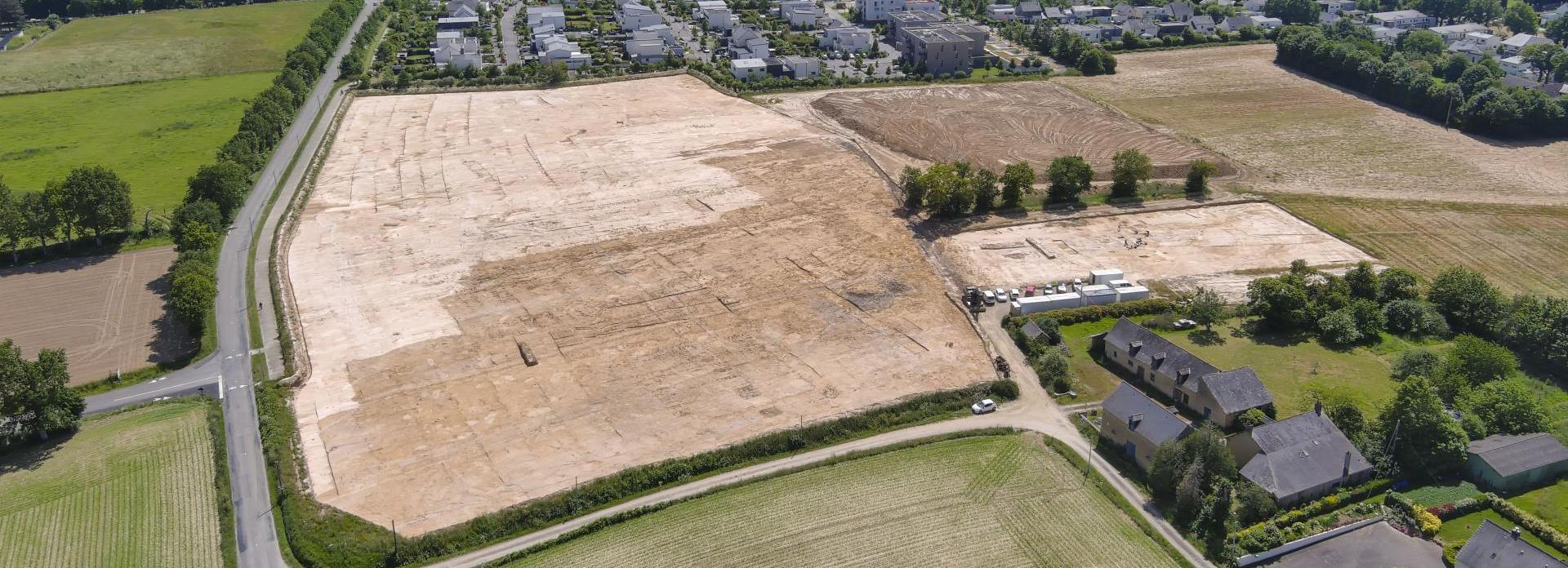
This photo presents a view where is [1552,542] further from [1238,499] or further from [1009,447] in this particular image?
[1009,447]

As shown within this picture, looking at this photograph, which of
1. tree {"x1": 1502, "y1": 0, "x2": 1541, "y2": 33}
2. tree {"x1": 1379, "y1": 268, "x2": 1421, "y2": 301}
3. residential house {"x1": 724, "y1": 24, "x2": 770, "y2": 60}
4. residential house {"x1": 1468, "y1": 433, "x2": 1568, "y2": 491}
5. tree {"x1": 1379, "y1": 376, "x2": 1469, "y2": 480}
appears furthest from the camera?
tree {"x1": 1502, "y1": 0, "x2": 1541, "y2": 33}

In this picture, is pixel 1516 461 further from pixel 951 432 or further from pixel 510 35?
pixel 510 35

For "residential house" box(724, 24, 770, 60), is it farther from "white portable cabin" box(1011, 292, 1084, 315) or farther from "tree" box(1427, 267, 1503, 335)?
"tree" box(1427, 267, 1503, 335)

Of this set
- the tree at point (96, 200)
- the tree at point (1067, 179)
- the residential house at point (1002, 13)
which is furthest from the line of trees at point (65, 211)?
the residential house at point (1002, 13)

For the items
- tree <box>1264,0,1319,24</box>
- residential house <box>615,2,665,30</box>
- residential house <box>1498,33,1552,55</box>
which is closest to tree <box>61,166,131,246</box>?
residential house <box>615,2,665,30</box>

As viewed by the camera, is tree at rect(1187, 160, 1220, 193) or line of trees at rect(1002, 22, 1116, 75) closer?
tree at rect(1187, 160, 1220, 193)

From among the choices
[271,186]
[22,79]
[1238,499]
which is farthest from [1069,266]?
[22,79]

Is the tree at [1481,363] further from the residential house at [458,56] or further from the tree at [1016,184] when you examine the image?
the residential house at [458,56]
